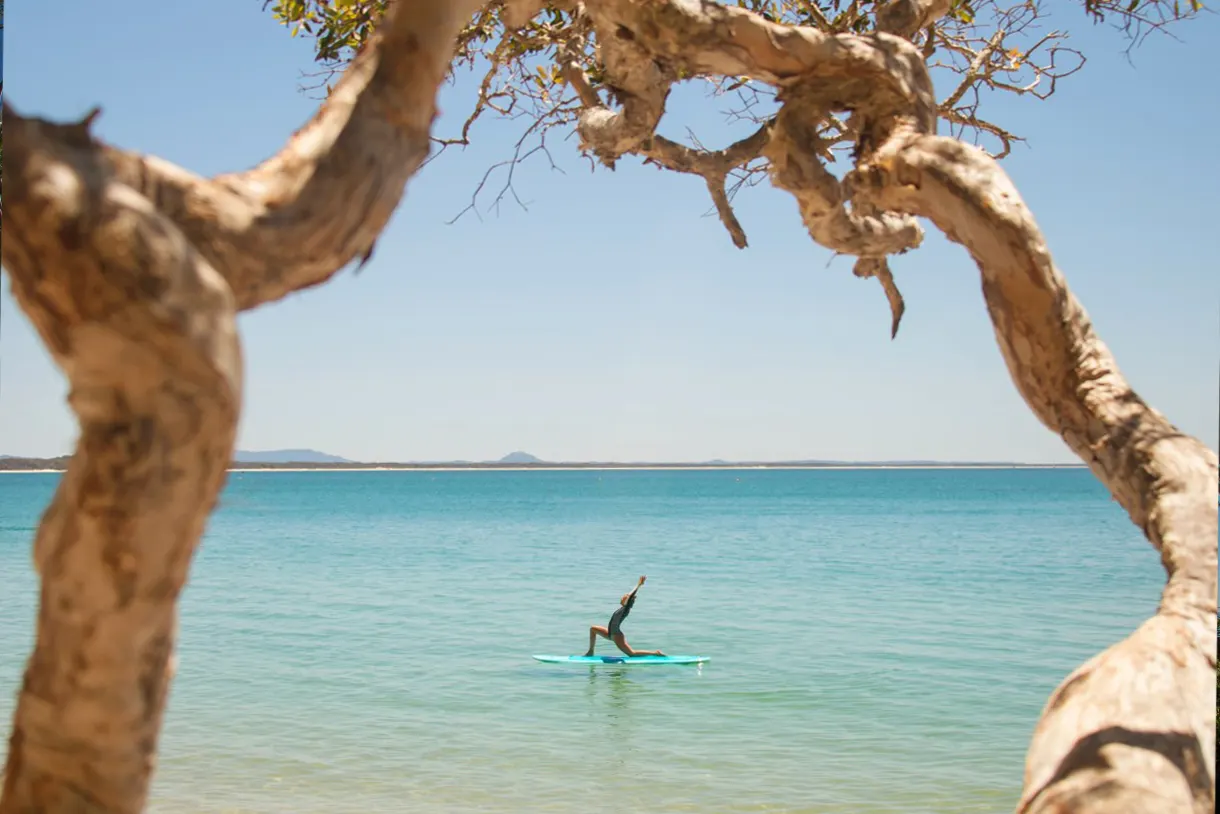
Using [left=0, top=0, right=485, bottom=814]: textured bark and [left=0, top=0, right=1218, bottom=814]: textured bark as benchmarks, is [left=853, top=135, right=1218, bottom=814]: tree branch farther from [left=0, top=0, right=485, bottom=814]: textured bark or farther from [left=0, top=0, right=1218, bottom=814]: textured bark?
[left=0, top=0, right=485, bottom=814]: textured bark

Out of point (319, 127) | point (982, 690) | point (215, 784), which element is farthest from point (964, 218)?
point (982, 690)

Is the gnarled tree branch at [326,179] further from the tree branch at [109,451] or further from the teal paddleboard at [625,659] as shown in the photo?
the teal paddleboard at [625,659]

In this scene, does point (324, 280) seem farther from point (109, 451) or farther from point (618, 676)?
point (618, 676)

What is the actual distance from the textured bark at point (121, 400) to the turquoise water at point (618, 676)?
7627 mm

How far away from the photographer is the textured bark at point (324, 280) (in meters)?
1.83

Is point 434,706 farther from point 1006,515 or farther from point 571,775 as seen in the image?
point 1006,515

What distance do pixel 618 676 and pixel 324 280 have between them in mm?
13755

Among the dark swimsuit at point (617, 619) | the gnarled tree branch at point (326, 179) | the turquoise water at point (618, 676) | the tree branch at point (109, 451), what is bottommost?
the turquoise water at point (618, 676)

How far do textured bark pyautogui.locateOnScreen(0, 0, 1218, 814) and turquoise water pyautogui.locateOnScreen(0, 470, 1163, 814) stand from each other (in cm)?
→ 704

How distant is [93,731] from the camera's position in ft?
6.57

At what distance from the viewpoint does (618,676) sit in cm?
1570

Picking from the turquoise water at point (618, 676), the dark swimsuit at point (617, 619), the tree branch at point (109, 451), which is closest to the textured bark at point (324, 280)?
the tree branch at point (109, 451)

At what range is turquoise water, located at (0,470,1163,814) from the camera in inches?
406

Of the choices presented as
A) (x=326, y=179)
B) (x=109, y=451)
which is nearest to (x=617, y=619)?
(x=326, y=179)
